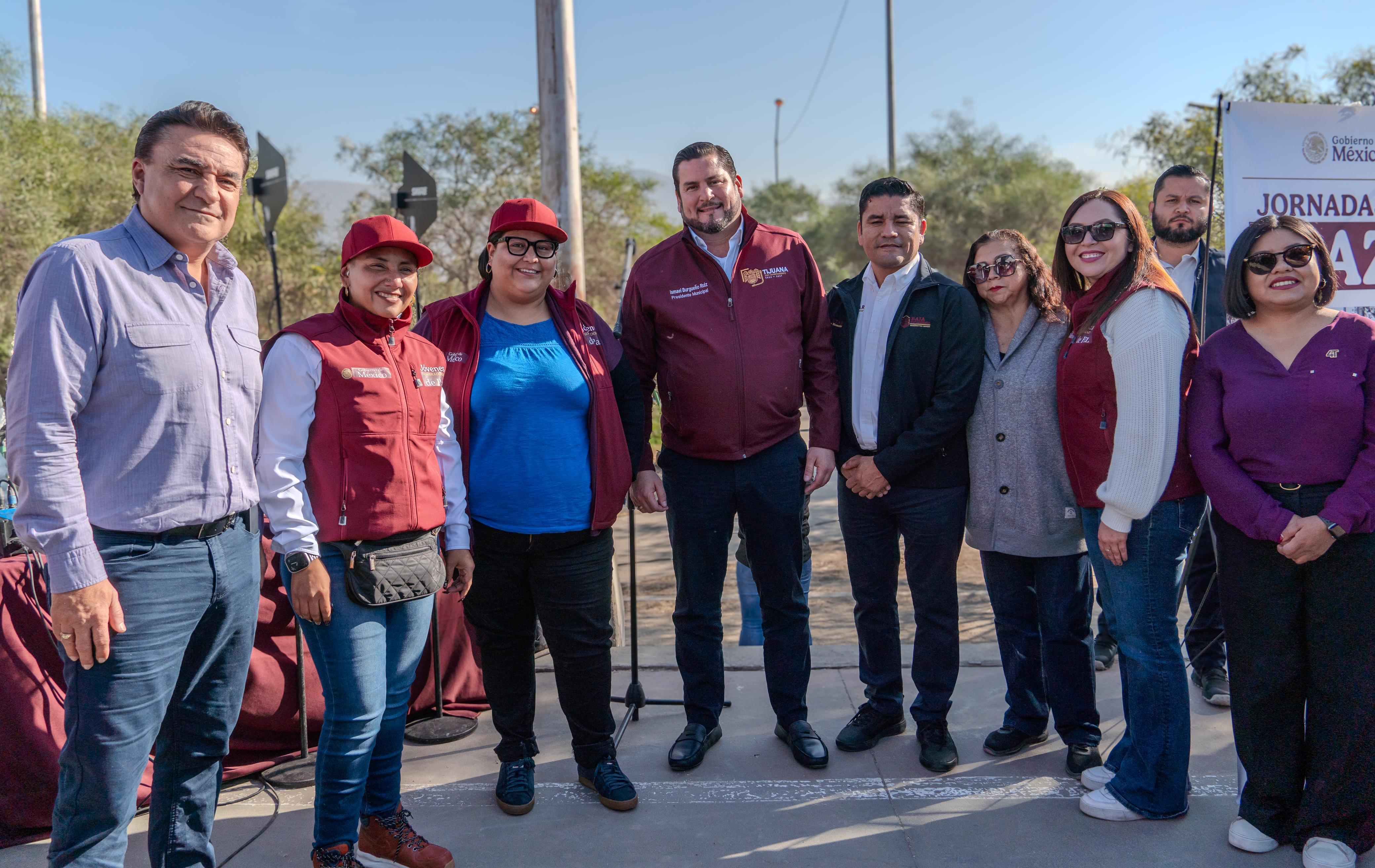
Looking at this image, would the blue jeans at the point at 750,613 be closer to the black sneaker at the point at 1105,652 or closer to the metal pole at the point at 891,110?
the black sneaker at the point at 1105,652

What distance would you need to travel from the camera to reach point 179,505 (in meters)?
2.33

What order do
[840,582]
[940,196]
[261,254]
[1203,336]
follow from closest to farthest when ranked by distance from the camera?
[1203,336]
[840,582]
[261,254]
[940,196]

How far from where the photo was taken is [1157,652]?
3.14 m

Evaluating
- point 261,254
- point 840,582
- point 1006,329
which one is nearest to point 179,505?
point 1006,329

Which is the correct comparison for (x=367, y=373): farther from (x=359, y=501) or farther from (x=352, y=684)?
(x=352, y=684)

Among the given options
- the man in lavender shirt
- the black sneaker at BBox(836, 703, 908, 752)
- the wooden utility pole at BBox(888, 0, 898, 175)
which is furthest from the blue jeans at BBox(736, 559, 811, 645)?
the wooden utility pole at BBox(888, 0, 898, 175)

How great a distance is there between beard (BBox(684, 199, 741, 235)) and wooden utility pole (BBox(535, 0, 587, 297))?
7.33 ft

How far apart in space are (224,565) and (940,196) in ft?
101

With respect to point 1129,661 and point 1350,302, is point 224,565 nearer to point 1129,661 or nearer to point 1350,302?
point 1129,661

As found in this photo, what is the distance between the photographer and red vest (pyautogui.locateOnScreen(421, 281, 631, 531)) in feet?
10.4

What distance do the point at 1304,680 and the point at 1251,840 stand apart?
53cm

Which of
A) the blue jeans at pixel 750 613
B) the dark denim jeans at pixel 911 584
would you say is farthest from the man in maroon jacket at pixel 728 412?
the blue jeans at pixel 750 613

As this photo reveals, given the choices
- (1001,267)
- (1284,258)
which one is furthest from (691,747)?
(1284,258)

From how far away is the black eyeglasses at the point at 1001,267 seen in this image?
141 inches
